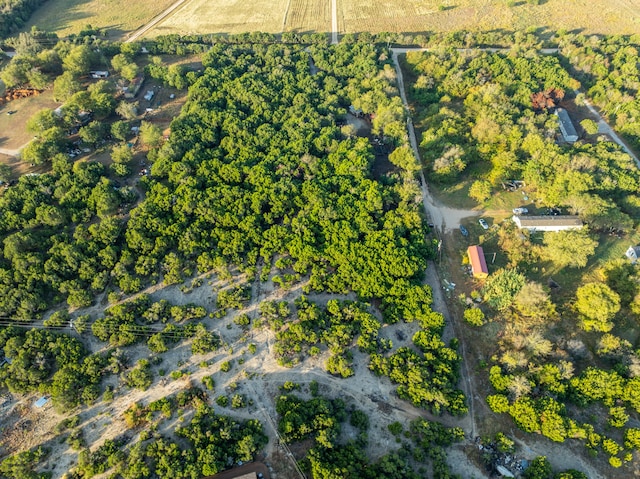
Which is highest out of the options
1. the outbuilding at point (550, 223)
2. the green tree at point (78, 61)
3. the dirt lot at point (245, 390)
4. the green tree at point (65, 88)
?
the green tree at point (78, 61)

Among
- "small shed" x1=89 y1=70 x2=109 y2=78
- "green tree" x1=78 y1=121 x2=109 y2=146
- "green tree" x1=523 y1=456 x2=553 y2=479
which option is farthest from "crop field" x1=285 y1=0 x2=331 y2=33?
"green tree" x1=523 y1=456 x2=553 y2=479

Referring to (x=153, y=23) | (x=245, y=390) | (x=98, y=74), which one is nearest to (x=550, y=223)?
(x=245, y=390)

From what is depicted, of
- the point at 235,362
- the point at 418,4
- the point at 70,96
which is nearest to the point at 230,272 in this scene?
the point at 235,362

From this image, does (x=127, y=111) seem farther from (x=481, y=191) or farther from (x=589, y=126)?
(x=589, y=126)

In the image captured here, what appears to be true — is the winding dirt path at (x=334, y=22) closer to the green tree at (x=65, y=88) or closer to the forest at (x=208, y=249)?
the forest at (x=208, y=249)

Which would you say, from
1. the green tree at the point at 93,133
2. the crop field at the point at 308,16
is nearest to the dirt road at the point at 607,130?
the crop field at the point at 308,16
